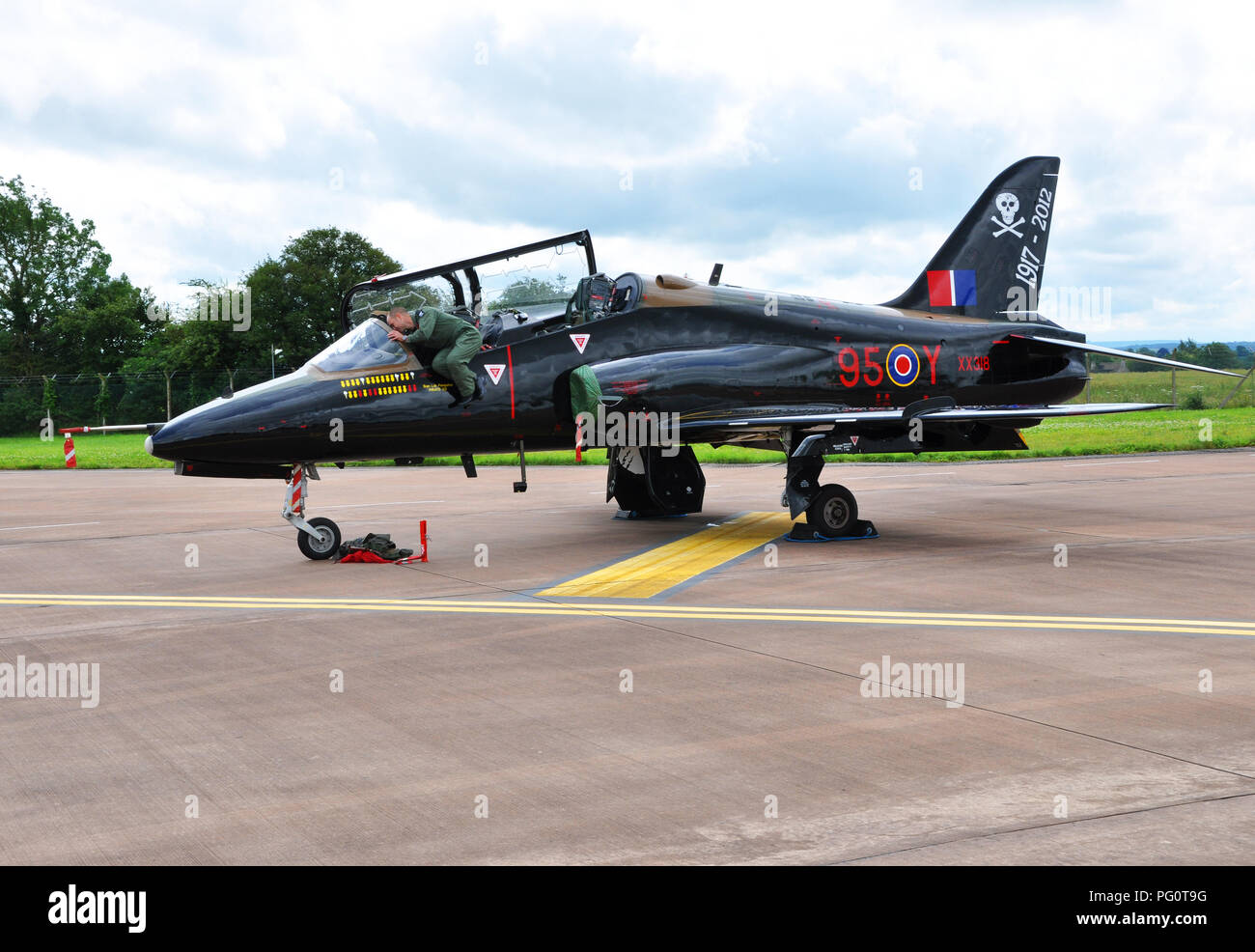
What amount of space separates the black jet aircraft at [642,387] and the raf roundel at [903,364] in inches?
1.1

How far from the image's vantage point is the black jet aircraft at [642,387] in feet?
41.8

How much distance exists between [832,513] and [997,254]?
6.41 meters

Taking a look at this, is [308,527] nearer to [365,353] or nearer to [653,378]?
[365,353]

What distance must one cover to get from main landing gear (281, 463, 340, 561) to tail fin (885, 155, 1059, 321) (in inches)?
378

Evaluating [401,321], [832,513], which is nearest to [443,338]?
[401,321]

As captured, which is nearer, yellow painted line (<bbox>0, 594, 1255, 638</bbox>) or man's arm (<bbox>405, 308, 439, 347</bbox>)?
yellow painted line (<bbox>0, 594, 1255, 638</bbox>)

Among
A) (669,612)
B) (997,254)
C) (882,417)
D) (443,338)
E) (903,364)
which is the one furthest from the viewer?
(997,254)

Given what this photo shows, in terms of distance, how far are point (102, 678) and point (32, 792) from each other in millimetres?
2520

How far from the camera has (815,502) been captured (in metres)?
14.2

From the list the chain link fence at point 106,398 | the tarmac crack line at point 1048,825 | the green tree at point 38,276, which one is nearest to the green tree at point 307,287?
the chain link fence at point 106,398

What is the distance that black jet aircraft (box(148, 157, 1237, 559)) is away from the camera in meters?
12.8

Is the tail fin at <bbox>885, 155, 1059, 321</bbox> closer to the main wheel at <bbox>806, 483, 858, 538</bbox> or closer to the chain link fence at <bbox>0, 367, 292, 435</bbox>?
the main wheel at <bbox>806, 483, 858, 538</bbox>

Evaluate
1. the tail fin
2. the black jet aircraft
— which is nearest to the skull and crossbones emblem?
the tail fin
